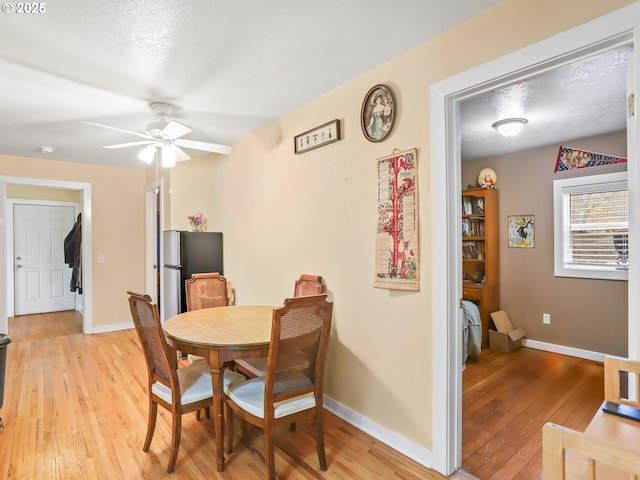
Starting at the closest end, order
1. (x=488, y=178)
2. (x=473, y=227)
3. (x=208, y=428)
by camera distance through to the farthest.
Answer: (x=208, y=428) < (x=488, y=178) < (x=473, y=227)

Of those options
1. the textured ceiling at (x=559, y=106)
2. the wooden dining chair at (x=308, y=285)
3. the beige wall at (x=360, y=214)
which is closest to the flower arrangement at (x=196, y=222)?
the beige wall at (x=360, y=214)

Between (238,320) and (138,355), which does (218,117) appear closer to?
(238,320)

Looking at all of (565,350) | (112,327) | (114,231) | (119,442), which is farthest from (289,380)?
(114,231)

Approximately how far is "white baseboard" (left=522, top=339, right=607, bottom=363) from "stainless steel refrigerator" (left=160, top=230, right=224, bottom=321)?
380cm

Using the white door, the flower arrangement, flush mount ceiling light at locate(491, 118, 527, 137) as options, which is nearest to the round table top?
the flower arrangement

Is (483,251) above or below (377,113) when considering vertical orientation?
below

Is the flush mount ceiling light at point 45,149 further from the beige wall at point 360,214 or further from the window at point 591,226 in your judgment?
the window at point 591,226

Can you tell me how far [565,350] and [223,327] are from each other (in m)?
3.84

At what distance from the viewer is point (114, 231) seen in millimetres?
5062

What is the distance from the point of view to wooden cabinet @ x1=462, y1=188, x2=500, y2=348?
4.22 m

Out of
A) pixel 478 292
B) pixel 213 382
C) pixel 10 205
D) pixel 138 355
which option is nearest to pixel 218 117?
pixel 213 382

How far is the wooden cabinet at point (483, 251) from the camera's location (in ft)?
13.8

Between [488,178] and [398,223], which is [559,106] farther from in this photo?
[398,223]

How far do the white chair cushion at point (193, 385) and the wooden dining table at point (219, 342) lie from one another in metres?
0.12
